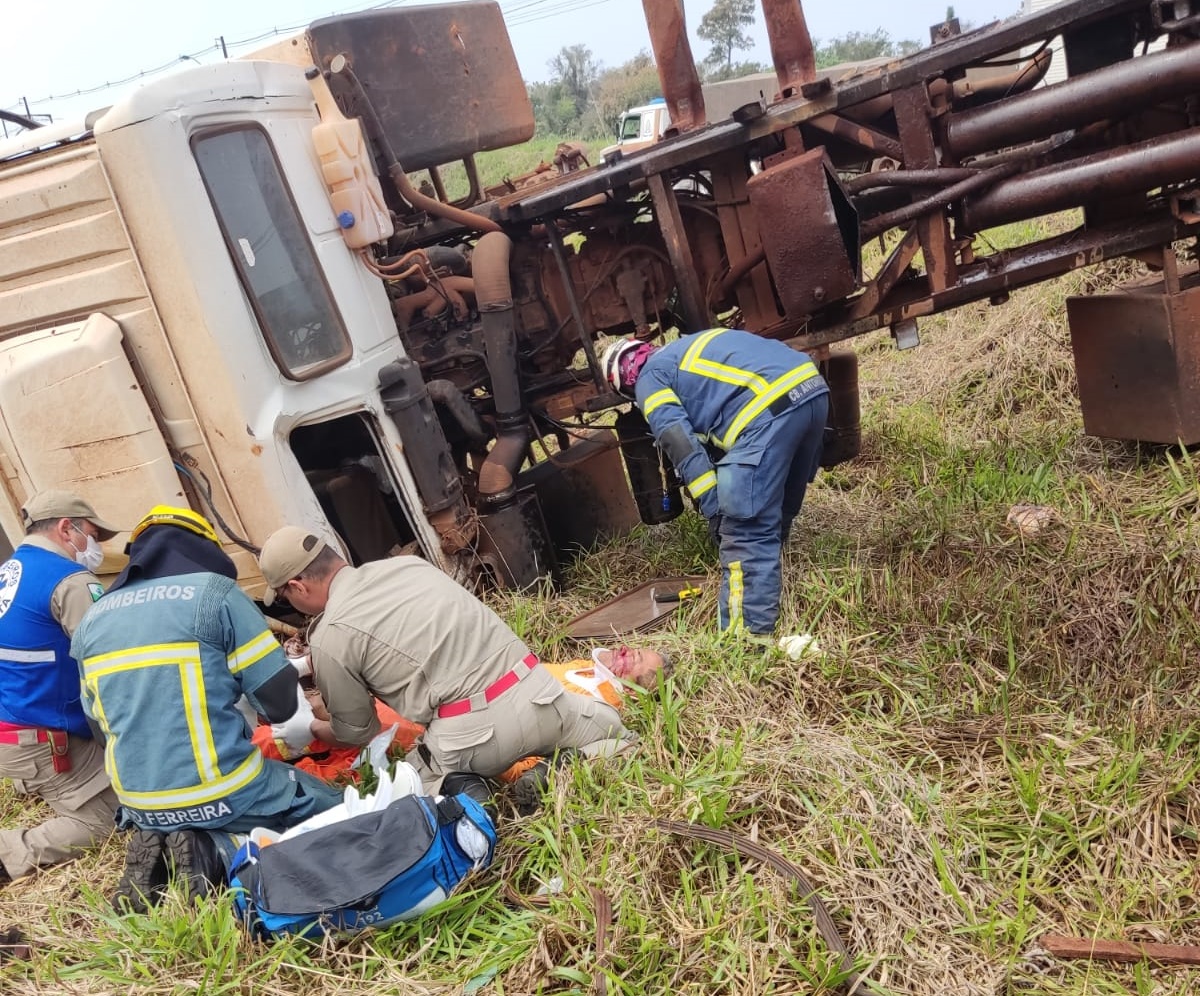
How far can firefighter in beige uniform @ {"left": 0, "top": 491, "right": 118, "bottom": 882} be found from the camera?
11.9 ft

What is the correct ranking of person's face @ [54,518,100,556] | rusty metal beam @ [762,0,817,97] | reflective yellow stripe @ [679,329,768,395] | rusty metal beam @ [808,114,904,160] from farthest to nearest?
rusty metal beam @ [762,0,817,97] < rusty metal beam @ [808,114,904,160] < reflective yellow stripe @ [679,329,768,395] < person's face @ [54,518,100,556]

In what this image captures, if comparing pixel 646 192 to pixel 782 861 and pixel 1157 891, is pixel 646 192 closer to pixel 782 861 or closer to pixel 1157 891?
pixel 782 861

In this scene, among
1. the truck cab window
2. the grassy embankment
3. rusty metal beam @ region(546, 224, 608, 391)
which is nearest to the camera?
the grassy embankment

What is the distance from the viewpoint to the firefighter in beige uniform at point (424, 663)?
3258 mm

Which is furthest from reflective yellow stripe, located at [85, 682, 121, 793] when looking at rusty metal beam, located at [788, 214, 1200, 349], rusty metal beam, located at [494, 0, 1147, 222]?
rusty metal beam, located at [788, 214, 1200, 349]

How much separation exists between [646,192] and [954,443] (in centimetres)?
227

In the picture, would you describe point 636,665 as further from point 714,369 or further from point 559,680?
point 714,369

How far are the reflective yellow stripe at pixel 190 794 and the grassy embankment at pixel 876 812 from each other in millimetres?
316

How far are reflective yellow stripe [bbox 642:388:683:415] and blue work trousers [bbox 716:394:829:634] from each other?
326mm

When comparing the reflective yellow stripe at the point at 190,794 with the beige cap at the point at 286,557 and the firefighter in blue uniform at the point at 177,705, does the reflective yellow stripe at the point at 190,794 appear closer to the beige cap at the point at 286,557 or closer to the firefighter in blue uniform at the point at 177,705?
the firefighter in blue uniform at the point at 177,705

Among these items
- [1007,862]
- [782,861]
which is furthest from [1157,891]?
[782,861]

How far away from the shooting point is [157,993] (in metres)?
2.75

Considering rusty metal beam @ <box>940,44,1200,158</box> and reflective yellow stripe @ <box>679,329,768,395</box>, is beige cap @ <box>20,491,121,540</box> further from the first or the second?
rusty metal beam @ <box>940,44,1200,158</box>

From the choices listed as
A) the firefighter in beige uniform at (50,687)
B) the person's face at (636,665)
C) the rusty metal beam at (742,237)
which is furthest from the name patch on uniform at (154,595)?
the rusty metal beam at (742,237)
